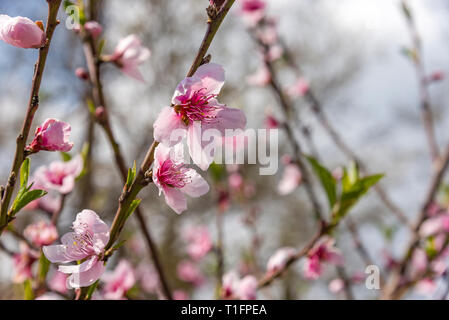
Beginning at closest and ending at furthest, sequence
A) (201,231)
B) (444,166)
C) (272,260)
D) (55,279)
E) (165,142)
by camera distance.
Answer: (165,142)
(272,260)
(444,166)
(55,279)
(201,231)

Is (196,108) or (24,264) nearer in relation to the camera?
(196,108)

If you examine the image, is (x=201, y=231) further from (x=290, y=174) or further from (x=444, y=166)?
(x=444, y=166)

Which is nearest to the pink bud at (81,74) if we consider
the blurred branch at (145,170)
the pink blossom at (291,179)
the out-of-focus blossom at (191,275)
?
the blurred branch at (145,170)

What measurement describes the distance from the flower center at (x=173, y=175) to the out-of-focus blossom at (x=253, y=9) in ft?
5.29

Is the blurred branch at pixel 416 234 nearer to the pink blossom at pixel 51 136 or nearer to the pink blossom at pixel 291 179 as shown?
the pink blossom at pixel 291 179

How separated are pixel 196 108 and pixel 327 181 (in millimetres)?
410

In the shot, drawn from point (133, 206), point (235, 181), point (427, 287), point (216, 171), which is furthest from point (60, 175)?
point (427, 287)

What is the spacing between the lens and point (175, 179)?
65cm

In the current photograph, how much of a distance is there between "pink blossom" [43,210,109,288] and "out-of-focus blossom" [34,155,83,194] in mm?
327

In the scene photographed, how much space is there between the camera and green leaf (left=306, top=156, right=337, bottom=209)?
909 mm

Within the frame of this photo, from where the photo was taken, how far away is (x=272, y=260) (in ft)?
3.94

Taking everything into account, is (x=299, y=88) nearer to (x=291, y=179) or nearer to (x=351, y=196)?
(x=291, y=179)
